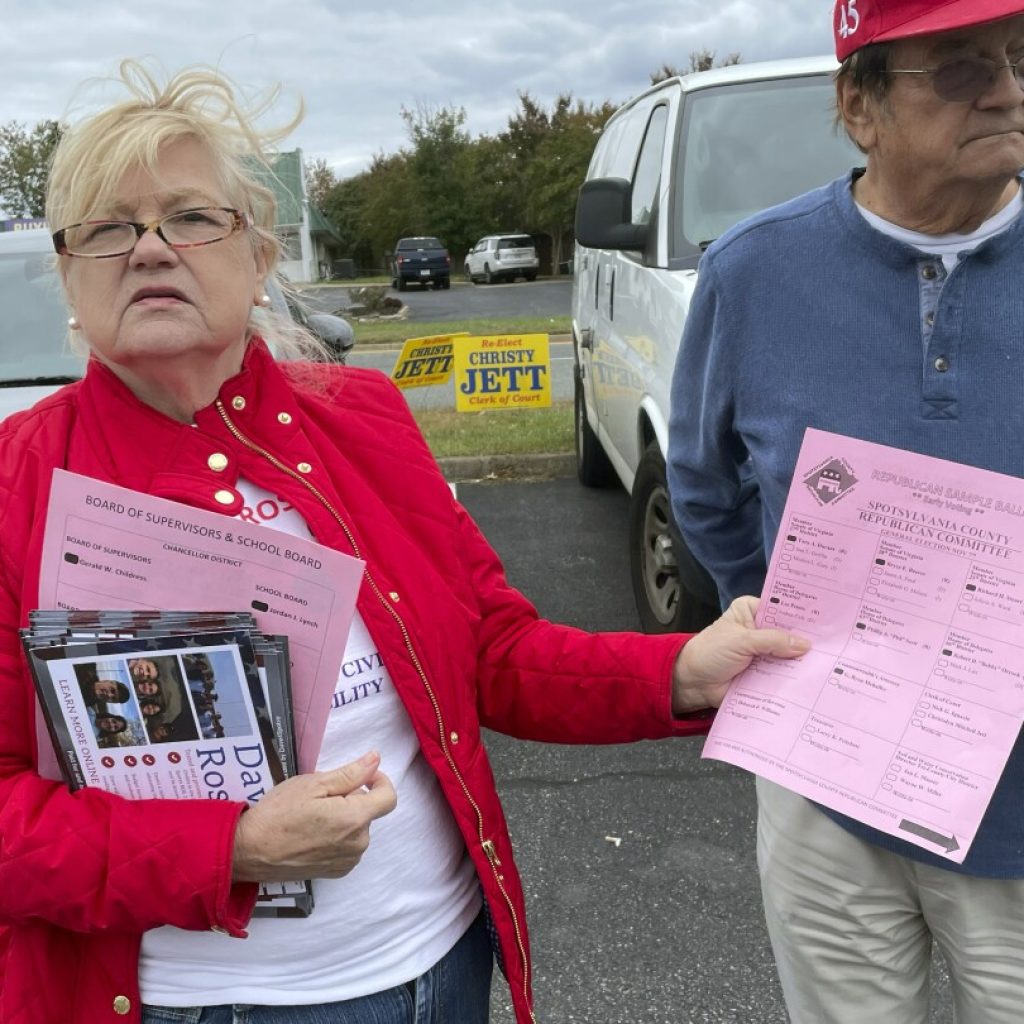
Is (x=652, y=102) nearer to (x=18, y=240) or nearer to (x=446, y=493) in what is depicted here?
(x=18, y=240)

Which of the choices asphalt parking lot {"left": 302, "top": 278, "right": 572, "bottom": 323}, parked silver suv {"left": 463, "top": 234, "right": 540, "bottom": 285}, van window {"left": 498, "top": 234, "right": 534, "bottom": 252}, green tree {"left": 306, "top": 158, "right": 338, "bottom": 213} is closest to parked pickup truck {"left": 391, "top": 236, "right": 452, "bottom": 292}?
asphalt parking lot {"left": 302, "top": 278, "right": 572, "bottom": 323}

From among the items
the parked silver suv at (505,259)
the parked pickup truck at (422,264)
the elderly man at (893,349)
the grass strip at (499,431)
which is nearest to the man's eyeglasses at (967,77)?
the elderly man at (893,349)

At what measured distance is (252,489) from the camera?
131 centimetres

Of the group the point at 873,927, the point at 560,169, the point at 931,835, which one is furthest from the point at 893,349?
the point at 560,169

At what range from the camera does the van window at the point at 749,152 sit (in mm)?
3650

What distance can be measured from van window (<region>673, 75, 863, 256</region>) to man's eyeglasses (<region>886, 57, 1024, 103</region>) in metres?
2.28

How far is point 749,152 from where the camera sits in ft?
12.3

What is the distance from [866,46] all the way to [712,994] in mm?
2104

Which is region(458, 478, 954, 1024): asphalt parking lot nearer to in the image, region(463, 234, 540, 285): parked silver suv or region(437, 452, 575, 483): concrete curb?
region(437, 452, 575, 483): concrete curb

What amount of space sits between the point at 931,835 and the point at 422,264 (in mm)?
36086

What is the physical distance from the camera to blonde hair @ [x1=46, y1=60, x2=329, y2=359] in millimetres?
1254

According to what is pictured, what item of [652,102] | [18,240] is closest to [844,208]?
[652,102]

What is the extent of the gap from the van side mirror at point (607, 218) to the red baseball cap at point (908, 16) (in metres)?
2.29

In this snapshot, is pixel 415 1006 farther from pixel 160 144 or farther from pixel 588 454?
pixel 588 454
